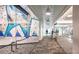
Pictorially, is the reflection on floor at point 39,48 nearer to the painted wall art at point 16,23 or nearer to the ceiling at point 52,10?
the painted wall art at point 16,23

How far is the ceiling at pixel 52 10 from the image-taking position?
8.10 ft

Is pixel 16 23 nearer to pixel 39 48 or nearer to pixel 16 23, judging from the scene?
pixel 16 23

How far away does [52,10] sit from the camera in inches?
99.8

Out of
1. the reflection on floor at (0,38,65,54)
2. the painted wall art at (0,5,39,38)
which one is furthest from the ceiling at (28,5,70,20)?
the reflection on floor at (0,38,65,54)

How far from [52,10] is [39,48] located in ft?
2.48

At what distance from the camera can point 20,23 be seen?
247 cm

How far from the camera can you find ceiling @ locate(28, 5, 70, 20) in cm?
247

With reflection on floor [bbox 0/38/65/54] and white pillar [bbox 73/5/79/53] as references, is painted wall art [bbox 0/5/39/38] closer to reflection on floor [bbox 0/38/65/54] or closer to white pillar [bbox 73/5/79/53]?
reflection on floor [bbox 0/38/65/54]

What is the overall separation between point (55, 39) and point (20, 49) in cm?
69

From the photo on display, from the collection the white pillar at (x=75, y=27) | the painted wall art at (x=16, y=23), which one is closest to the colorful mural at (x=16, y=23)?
the painted wall art at (x=16, y=23)

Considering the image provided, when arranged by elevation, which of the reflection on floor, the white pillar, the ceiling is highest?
the ceiling

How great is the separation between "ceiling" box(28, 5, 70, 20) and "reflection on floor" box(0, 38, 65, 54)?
503 millimetres

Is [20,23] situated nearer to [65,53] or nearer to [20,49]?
[20,49]
